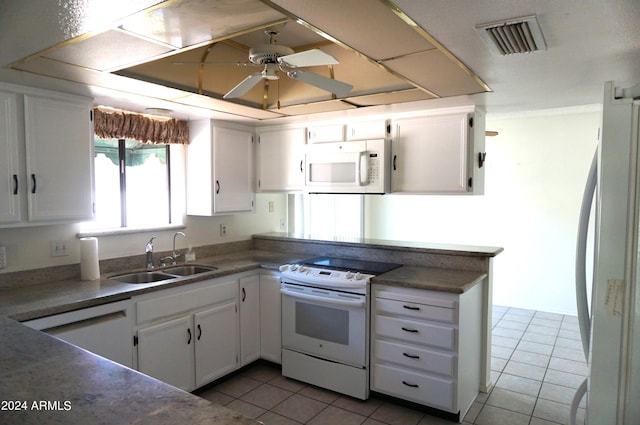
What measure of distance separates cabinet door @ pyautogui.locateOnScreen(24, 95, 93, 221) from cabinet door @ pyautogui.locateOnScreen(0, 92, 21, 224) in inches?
2.3

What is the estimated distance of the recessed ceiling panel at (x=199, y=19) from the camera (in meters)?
1.48

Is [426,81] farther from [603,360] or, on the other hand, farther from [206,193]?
[206,193]

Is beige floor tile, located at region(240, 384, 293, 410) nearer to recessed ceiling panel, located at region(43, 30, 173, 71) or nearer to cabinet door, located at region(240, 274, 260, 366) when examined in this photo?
cabinet door, located at region(240, 274, 260, 366)

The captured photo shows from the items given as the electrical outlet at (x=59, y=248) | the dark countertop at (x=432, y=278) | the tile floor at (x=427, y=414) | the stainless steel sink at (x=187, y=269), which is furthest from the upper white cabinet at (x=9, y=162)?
the dark countertop at (x=432, y=278)

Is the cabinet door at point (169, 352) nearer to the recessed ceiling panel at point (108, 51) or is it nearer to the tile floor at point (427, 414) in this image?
the tile floor at point (427, 414)

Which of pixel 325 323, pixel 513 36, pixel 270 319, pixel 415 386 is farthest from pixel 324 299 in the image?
pixel 513 36

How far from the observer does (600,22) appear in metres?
1.56

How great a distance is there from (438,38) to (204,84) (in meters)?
1.58

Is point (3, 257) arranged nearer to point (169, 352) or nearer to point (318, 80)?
point (169, 352)

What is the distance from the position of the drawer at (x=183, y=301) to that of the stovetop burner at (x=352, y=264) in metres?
0.68

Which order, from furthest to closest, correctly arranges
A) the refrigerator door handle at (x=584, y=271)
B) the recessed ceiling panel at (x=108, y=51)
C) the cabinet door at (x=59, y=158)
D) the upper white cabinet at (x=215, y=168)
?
the upper white cabinet at (x=215, y=168)
the cabinet door at (x=59, y=158)
the refrigerator door handle at (x=584, y=271)
the recessed ceiling panel at (x=108, y=51)

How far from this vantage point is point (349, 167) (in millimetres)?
3412

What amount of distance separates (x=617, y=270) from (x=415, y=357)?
1503mm

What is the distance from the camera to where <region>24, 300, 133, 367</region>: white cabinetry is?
2.19 m
